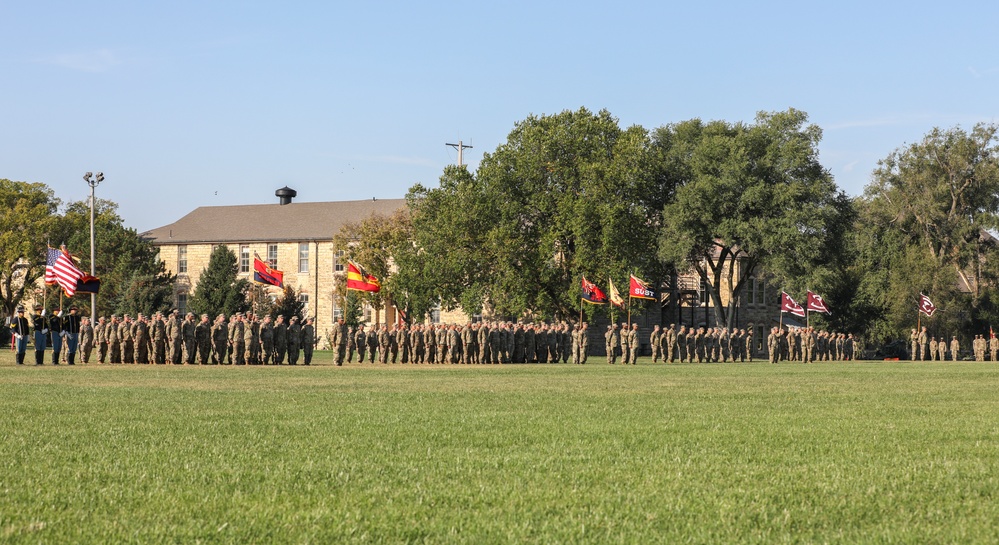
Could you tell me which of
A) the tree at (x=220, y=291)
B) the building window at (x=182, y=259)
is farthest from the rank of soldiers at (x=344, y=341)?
the building window at (x=182, y=259)

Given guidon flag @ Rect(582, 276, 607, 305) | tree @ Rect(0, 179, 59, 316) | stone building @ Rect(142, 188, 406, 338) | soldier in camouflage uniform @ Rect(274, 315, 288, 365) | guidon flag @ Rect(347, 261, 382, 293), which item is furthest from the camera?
stone building @ Rect(142, 188, 406, 338)

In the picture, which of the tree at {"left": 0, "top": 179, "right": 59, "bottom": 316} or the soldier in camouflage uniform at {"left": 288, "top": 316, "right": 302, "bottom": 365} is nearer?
the soldier in camouflage uniform at {"left": 288, "top": 316, "right": 302, "bottom": 365}

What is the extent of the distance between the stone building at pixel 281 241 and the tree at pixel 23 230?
26.2ft

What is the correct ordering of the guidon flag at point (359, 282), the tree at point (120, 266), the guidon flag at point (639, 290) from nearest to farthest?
the guidon flag at point (359, 282) → the guidon flag at point (639, 290) → the tree at point (120, 266)

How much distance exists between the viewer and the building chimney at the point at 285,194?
91.9 metres

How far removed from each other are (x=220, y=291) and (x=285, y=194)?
1956 centimetres

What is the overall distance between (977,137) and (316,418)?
67997 millimetres

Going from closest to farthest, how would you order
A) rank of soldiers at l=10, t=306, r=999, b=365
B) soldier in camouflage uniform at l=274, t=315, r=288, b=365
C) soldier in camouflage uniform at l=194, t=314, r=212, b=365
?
rank of soldiers at l=10, t=306, r=999, b=365 → soldier in camouflage uniform at l=194, t=314, r=212, b=365 → soldier in camouflage uniform at l=274, t=315, r=288, b=365

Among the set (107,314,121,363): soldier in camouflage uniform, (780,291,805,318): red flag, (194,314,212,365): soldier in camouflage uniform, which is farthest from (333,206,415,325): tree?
(107,314,121,363): soldier in camouflage uniform

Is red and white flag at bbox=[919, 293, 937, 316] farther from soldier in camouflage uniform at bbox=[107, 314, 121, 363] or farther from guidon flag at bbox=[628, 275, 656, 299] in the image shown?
soldier in camouflage uniform at bbox=[107, 314, 121, 363]

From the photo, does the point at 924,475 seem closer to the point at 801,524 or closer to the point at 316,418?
the point at 801,524

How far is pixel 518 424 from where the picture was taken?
46.1 feet

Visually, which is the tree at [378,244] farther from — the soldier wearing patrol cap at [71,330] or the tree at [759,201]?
the soldier wearing patrol cap at [71,330]

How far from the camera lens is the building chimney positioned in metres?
91.9
